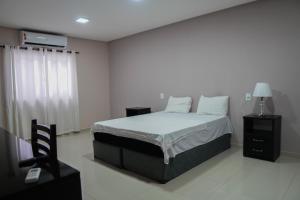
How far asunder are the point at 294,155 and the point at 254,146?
2.13 ft

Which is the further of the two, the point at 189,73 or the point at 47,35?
the point at 47,35

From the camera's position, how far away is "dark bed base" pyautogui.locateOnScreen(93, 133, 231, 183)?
2.62m

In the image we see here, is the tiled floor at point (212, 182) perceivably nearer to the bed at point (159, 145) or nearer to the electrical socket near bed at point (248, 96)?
the bed at point (159, 145)

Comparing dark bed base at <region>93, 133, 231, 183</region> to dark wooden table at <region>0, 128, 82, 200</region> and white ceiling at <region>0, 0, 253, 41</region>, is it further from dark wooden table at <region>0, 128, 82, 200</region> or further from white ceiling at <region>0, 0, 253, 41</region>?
white ceiling at <region>0, 0, 253, 41</region>

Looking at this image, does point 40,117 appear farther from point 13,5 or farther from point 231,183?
point 231,183

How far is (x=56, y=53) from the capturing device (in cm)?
520

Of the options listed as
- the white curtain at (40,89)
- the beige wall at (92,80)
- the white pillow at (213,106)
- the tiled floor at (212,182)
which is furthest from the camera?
the beige wall at (92,80)

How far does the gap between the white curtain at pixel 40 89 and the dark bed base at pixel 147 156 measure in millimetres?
2257

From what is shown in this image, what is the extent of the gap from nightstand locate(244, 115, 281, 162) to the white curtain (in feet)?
13.5

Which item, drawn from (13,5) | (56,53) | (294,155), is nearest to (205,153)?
(294,155)

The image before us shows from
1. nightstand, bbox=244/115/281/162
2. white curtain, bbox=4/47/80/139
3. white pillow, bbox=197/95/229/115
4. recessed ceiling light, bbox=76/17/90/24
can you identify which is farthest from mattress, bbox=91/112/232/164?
white curtain, bbox=4/47/80/139

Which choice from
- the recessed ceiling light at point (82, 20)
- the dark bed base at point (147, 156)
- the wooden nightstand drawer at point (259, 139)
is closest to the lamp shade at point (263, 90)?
the wooden nightstand drawer at point (259, 139)

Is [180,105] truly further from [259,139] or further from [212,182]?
[212,182]

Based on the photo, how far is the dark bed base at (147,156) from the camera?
8.61 feet
